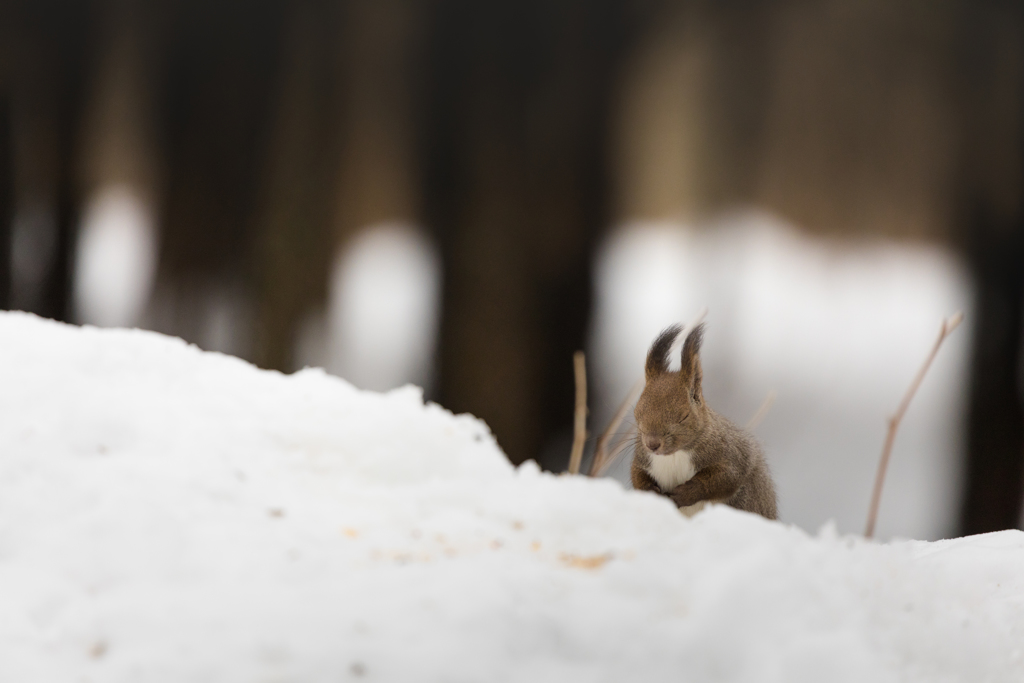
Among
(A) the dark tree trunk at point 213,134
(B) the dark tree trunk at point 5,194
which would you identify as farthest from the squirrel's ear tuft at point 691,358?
(B) the dark tree trunk at point 5,194

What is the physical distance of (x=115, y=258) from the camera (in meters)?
1.22

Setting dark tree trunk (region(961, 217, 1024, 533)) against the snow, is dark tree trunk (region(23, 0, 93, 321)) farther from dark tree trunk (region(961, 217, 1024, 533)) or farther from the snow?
dark tree trunk (region(961, 217, 1024, 533))

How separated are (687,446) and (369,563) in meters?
0.28

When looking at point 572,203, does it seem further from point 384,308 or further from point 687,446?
point 687,446

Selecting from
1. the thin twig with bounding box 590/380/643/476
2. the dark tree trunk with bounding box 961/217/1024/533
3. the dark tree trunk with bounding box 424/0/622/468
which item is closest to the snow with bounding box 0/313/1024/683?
the thin twig with bounding box 590/380/643/476

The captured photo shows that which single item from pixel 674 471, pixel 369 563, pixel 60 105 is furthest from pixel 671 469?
pixel 60 105

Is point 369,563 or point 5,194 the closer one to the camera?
point 369,563

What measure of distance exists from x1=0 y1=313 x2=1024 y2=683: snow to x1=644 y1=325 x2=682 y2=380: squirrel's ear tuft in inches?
6.6

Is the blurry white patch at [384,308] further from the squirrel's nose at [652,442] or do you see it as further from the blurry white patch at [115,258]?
the squirrel's nose at [652,442]

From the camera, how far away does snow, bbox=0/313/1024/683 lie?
0.24 meters

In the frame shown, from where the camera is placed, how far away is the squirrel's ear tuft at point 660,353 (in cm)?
50

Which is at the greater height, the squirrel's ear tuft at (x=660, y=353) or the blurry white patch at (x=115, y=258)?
the squirrel's ear tuft at (x=660, y=353)

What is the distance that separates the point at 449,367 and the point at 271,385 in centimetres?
80

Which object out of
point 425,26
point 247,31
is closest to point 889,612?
point 425,26
